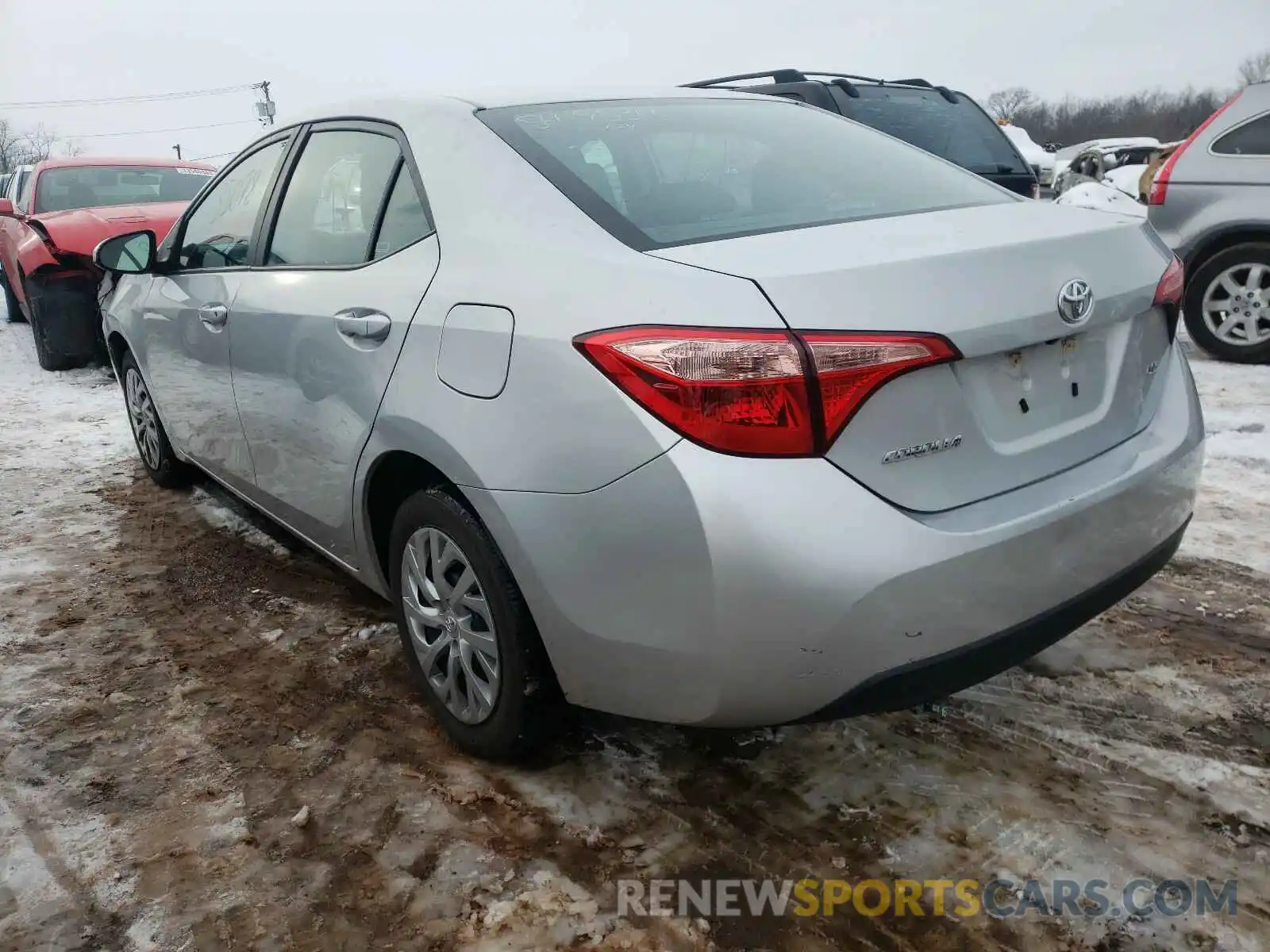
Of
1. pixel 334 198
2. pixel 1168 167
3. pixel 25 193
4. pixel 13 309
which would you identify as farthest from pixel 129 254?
pixel 13 309

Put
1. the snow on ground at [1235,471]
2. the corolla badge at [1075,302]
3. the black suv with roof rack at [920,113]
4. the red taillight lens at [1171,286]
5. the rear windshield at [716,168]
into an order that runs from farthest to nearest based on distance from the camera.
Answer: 1. the black suv with roof rack at [920,113]
2. the snow on ground at [1235,471]
3. the red taillight lens at [1171,286]
4. the rear windshield at [716,168]
5. the corolla badge at [1075,302]

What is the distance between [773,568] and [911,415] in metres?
0.39

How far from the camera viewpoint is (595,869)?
2113 mm

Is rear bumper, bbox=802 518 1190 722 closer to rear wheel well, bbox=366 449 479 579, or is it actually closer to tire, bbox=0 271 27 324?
rear wheel well, bbox=366 449 479 579

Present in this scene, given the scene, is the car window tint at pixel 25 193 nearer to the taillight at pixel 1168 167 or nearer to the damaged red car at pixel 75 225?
the damaged red car at pixel 75 225

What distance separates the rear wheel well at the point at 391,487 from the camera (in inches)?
92.6

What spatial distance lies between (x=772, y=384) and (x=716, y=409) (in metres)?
0.11

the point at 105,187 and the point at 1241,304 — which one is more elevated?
the point at 105,187

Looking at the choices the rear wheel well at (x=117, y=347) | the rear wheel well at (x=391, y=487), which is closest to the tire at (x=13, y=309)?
the rear wheel well at (x=117, y=347)

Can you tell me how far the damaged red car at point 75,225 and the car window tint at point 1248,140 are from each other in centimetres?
744

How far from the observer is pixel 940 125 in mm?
6848

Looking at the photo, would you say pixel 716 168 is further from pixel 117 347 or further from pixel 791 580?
pixel 117 347

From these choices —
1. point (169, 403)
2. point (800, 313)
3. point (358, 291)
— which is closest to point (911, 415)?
point (800, 313)

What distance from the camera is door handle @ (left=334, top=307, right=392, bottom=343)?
2414mm
